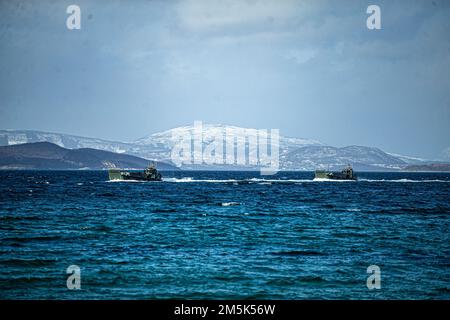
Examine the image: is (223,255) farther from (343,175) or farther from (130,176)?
(343,175)

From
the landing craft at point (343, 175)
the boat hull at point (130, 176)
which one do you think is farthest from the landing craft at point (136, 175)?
the landing craft at point (343, 175)

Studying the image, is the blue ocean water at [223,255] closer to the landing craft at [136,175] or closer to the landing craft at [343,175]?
the landing craft at [136,175]

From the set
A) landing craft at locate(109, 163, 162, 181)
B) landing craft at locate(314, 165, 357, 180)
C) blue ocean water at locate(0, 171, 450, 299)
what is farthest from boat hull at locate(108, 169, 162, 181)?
blue ocean water at locate(0, 171, 450, 299)

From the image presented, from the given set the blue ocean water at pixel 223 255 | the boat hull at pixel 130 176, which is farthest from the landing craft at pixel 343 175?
the blue ocean water at pixel 223 255

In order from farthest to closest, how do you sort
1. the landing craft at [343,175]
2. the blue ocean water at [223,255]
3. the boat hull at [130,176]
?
the landing craft at [343,175] → the boat hull at [130,176] → the blue ocean water at [223,255]

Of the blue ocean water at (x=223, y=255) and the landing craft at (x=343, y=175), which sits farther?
the landing craft at (x=343, y=175)

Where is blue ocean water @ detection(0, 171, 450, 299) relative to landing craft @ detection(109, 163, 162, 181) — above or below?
below

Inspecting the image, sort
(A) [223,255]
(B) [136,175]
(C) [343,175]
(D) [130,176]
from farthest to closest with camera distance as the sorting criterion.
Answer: (C) [343,175] → (B) [136,175] → (D) [130,176] → (A) [223,255]

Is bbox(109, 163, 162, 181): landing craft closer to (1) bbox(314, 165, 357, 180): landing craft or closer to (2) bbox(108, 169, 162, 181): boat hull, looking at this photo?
(2) bbox(108, 169, 162, 181): boat hull

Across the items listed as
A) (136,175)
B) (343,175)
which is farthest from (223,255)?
(343,175)

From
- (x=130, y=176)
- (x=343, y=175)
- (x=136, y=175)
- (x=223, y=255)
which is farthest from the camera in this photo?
(x=343, y=175)

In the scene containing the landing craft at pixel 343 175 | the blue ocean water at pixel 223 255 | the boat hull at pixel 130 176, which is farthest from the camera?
the landing craft at pixel 343 175

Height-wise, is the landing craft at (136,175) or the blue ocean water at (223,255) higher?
the landing craft at (136,175)
